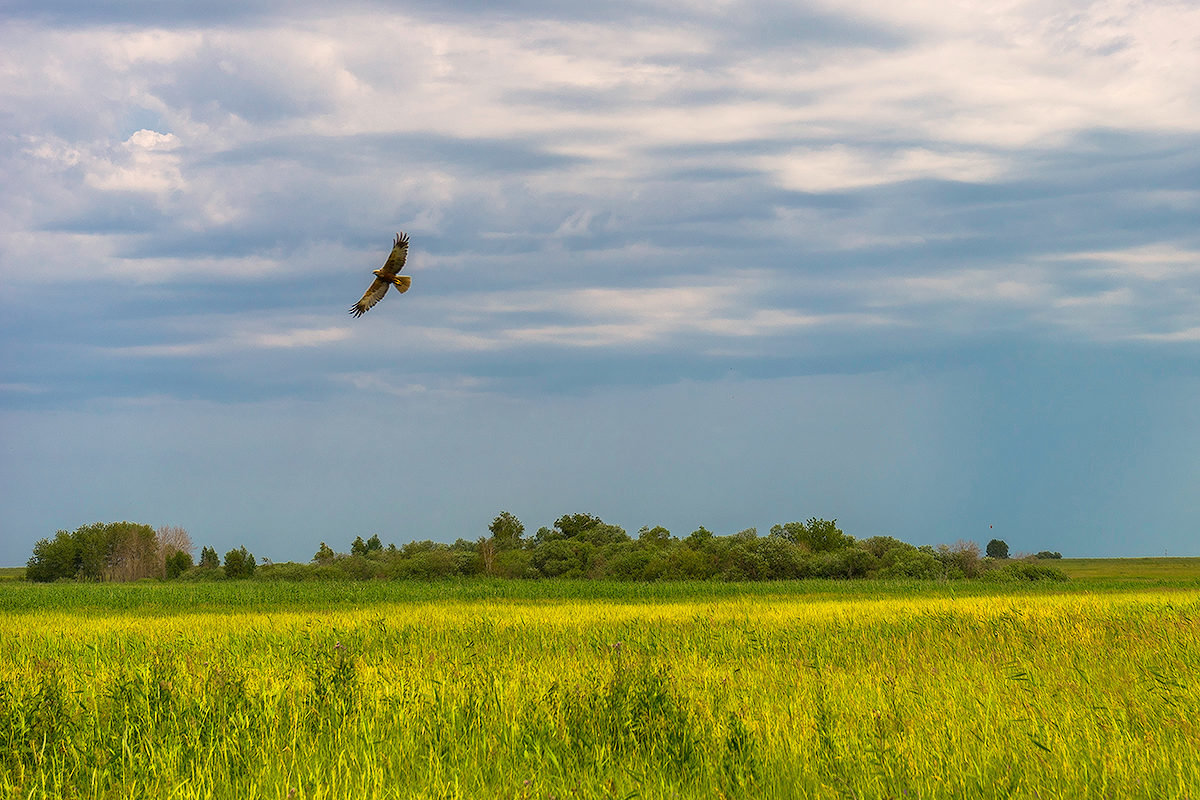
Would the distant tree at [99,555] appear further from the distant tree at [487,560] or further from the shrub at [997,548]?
the shrub at [997,548]

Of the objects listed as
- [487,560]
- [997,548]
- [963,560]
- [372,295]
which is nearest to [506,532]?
[487,560]

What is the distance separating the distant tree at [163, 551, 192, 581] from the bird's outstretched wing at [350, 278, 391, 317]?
4114 inches

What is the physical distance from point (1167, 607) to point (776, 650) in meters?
14.4

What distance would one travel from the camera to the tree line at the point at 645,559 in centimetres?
7412

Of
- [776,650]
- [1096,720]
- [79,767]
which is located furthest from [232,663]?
[1096,720]

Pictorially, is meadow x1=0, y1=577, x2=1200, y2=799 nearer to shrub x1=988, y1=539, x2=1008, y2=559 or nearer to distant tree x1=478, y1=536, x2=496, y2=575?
distant tree x1=478, y1=536, x2=496, y2=575

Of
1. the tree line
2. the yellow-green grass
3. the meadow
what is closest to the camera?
the meadow

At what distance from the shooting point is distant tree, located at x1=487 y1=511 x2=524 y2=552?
10112cm

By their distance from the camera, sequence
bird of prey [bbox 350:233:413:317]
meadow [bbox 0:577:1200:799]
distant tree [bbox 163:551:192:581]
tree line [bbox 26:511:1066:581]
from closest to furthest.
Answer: meadow [bbox 0:577:1200:799] < bird of prey [bbox 350:233:413:317] < tree line [bbox 26:511:1066:581] < distant tree [bbox 163:551:192:581]

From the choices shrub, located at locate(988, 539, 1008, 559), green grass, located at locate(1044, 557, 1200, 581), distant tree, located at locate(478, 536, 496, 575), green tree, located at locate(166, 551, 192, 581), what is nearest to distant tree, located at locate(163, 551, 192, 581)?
green tree, located at locate(166, 551, 192, 581)

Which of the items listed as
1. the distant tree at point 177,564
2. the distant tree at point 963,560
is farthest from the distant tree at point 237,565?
the distant tree at point 963,560

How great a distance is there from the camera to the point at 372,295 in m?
18.0

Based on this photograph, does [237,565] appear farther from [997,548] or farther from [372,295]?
[997,548]

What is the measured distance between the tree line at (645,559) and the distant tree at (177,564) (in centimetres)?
13
